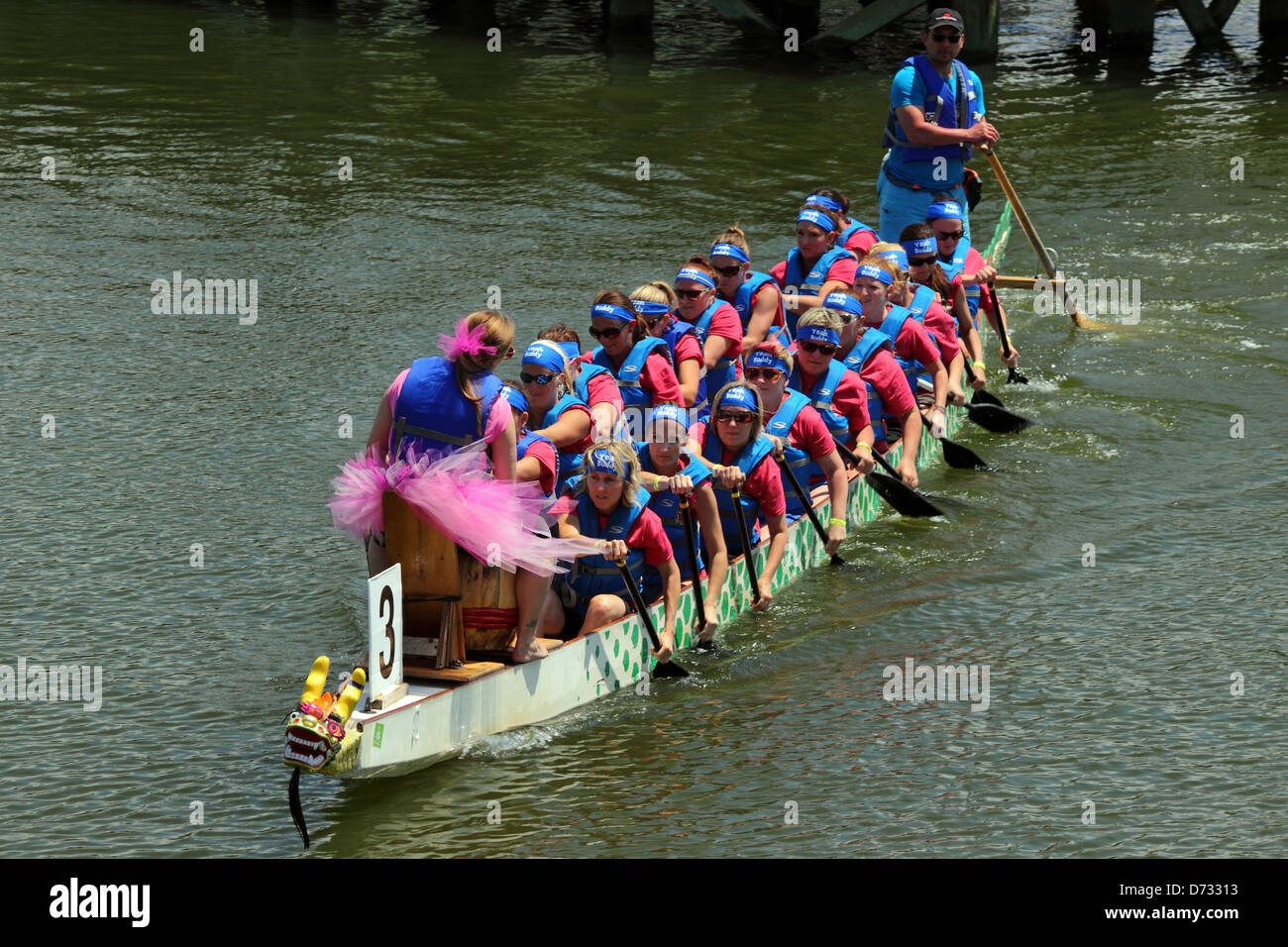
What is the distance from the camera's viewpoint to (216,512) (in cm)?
1199

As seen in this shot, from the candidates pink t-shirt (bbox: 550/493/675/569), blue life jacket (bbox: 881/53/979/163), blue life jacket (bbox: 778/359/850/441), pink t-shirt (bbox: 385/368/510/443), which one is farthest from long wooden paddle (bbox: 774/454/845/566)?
blue life jacket (bbox: 881/53/979/163)

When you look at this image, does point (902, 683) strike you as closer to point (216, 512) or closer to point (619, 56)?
point (216, 512)

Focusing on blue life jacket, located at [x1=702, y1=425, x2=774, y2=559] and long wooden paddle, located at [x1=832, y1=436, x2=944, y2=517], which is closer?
blue life jacket, located at [x1=702, y1=425, x2=774, y2=559]

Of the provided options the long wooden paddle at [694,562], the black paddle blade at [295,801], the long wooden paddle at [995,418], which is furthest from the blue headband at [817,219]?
the black paddle blade at [295,801]

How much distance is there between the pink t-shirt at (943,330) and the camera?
13172 mm

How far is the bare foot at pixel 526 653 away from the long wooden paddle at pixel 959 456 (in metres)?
5.59

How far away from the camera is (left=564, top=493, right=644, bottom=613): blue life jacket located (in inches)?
360

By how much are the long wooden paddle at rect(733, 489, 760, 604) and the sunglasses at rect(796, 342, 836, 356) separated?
158 cm

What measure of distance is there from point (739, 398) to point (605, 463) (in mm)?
1373

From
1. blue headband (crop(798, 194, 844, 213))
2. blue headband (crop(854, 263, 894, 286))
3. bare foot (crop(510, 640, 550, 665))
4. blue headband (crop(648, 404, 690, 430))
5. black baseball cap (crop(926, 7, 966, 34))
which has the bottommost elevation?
bare foot (crop(510, 640, 550, 665))

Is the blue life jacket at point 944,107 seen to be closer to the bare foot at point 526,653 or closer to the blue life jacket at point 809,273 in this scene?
the blue life jacket at point 809,273

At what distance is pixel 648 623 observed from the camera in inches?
364
